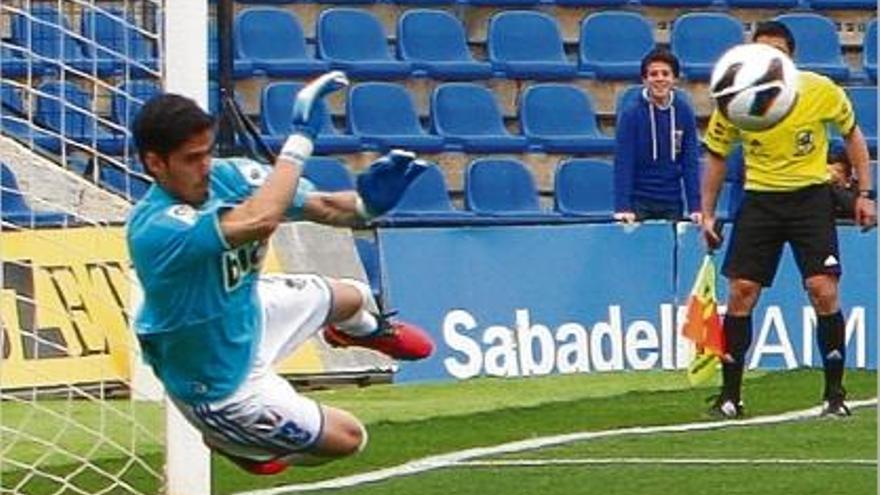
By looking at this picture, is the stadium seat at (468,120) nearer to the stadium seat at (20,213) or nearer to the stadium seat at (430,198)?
the stadium seat at (430,198)

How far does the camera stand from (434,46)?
1883 cm

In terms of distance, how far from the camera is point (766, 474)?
10703 mm

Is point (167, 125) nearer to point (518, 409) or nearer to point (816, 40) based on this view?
point (518, 409)

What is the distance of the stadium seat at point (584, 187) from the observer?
1777 centimetres

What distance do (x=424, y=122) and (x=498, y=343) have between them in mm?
3644

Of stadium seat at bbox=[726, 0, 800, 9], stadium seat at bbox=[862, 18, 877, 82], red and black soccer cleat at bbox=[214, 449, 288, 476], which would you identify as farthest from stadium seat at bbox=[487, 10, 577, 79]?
red and black soccer cleat at bbox=[214, 449, 288, 476]

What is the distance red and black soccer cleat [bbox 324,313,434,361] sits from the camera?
28.2ft

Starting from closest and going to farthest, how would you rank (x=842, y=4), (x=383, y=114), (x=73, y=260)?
(x=73, y=260) → (x=383, y=114) → (x=842, y=4)

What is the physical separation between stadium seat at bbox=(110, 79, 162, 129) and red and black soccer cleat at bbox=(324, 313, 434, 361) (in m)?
2.55

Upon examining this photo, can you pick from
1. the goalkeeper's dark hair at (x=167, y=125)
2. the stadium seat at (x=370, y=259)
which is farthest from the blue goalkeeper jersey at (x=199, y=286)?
the stadium seat at (x=370, y=259)

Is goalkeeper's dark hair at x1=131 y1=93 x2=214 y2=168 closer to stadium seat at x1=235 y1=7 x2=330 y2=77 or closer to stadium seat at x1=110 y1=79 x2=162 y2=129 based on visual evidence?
stadium seat at x1=110 y1=79 x2=162 y2=129

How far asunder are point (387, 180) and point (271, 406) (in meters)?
0.85

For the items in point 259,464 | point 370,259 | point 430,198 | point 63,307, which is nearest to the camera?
point 259,464

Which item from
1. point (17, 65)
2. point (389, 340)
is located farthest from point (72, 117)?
point (389, 340)
